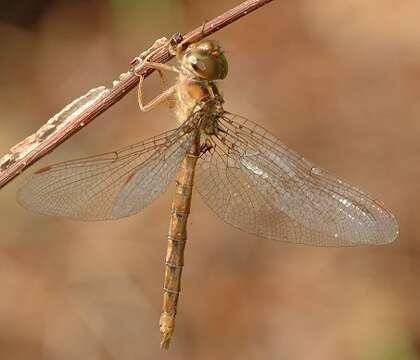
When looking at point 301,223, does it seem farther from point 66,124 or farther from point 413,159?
point 413,159

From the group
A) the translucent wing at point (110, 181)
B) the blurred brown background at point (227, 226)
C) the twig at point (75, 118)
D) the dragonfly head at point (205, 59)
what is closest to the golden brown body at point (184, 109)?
the dragonfly head at point (205, 59)

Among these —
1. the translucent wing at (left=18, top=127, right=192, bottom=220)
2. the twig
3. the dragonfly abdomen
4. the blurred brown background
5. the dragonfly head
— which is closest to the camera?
the twig

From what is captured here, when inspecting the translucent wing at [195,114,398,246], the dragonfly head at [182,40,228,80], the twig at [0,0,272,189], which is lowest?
the twig at [0,0,272,189]

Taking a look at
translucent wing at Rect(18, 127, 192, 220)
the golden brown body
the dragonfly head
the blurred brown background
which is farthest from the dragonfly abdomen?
the blurred brown background

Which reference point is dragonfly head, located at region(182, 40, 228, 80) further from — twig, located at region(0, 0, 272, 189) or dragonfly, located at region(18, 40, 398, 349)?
twig, located at region(0, 0, 272, 189)

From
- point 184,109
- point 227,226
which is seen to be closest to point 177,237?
point 184,109

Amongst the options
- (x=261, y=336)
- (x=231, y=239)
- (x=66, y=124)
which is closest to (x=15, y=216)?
(x=231, y=239)
